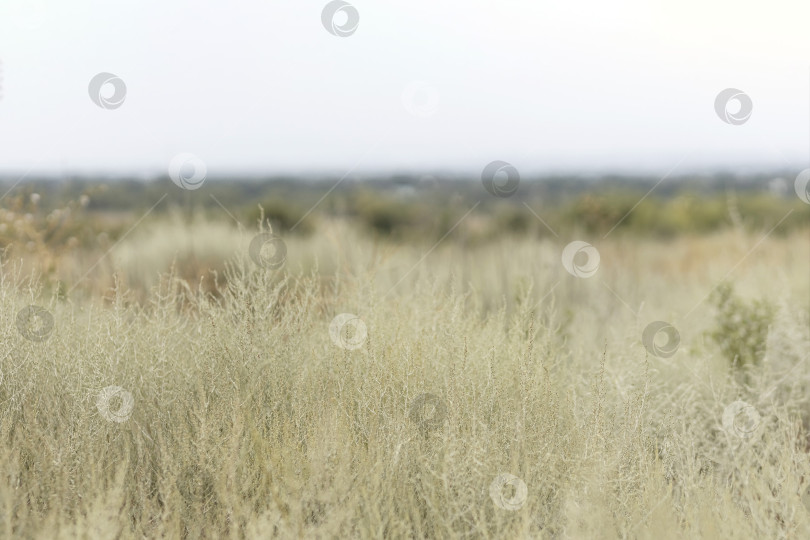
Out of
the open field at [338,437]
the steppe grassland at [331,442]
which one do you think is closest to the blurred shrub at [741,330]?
the open field at [338,437]

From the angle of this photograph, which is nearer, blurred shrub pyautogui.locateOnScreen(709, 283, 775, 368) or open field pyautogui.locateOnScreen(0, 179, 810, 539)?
open field pyautogui.locateOnScreen(0, 179, 810, 539)

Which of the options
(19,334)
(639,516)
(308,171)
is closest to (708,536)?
(639,516)

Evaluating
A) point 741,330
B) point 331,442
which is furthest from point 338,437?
point 741,330

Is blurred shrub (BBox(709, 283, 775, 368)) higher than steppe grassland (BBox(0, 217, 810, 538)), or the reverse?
blurred shrub (BBox(709, 283, 775, 368))

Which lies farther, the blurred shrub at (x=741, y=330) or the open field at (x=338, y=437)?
the blurred shrub at (x=741, y=330)

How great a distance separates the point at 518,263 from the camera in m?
8.91

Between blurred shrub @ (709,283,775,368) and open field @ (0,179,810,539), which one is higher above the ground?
blurred shrub @ (709,283,775,368)

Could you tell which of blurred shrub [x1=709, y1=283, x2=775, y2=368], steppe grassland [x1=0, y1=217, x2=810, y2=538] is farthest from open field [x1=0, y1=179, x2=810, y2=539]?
blurred shrub [x1=709, y1=283, x2=775, y2=368]

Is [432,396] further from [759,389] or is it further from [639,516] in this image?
[759,389]

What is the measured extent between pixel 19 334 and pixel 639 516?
297 cm

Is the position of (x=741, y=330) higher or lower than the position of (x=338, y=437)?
higher

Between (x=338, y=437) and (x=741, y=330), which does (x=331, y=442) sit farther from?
(x=741, y=330)

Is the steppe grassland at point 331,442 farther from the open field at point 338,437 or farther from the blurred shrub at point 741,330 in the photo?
the blurred shrub at point 741,330

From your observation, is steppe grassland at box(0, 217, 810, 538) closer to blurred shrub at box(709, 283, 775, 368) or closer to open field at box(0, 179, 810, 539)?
open field at box(0, 179, 810, 539)
